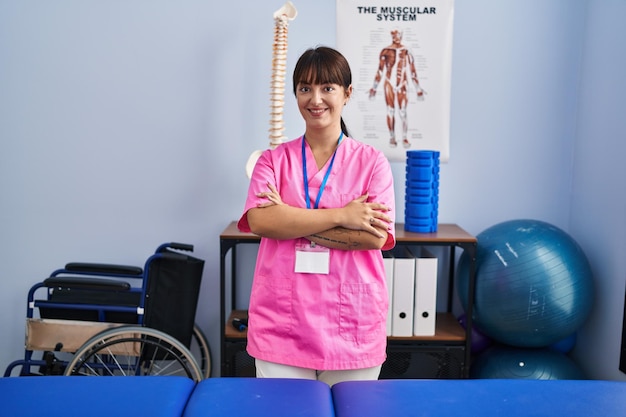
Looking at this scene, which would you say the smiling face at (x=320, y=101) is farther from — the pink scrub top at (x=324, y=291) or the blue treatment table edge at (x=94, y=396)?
the blue treatment table edge at (x=94, y=396)

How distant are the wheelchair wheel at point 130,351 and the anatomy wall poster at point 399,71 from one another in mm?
1238

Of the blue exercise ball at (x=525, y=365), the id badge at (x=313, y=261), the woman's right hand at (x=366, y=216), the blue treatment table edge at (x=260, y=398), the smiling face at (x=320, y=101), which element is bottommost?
the blue exercise ball at (x=525, y=365)

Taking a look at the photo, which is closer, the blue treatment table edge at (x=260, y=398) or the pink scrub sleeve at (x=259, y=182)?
the blue treatment table edge at (x=260, y=398)

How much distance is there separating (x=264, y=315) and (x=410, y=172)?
1.09 metres

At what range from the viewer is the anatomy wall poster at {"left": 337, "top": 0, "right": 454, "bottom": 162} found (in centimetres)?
256

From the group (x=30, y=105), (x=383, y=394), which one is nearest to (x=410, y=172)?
(x=383, y=394)

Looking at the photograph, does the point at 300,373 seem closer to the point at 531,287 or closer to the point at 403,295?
the point at 403,295

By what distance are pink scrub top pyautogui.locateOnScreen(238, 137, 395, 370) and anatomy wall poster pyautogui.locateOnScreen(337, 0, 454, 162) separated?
1.05 m

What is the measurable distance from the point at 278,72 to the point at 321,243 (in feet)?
3.59

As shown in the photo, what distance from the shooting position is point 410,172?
7.85 ft

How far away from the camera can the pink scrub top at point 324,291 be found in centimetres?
153

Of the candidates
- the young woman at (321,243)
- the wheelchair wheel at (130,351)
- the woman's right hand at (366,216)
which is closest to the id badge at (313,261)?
the young woman at (321,243)

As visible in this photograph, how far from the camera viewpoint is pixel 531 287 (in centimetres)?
220

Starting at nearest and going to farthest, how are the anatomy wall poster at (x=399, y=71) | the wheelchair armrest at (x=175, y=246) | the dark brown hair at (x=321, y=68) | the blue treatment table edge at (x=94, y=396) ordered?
the blue treatment table edge at (x=94, y=396) < the dark brown hair at (x=321, y=68) < the wheelchair armrest at (x=175, y=246) < the anatomy wall poster at (x=399, y=71)
